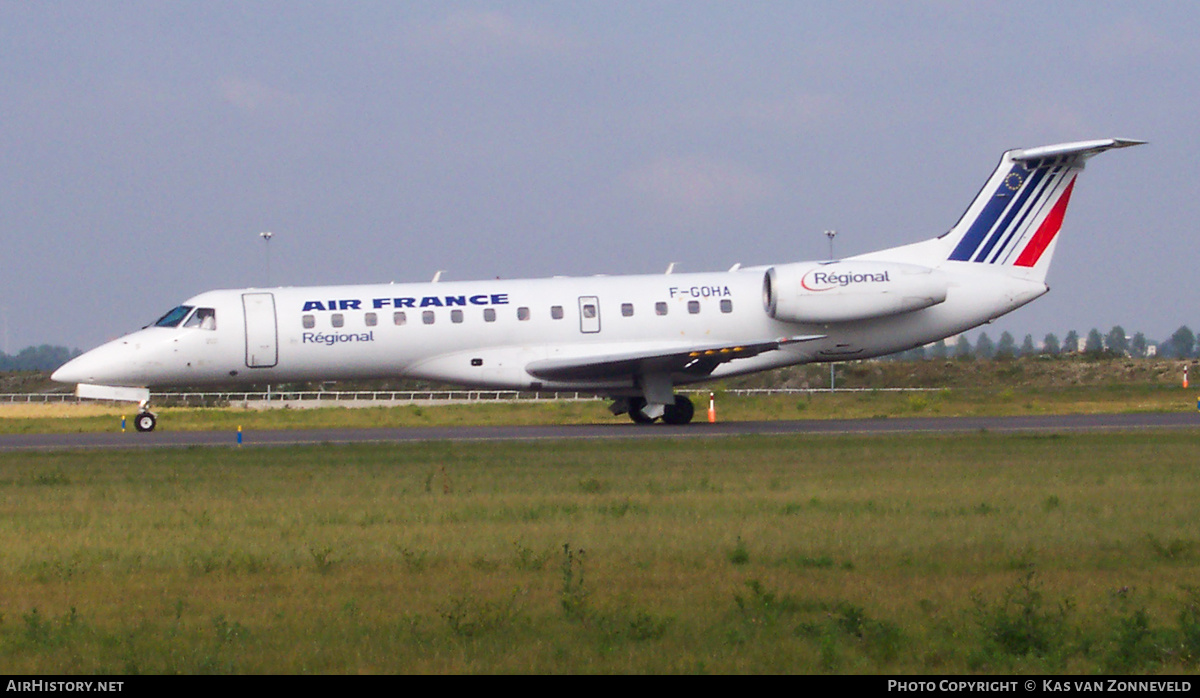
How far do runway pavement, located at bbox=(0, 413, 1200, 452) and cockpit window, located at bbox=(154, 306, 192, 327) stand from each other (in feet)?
7.93

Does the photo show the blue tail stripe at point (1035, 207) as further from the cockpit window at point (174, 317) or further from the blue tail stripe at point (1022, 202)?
the cockpit window at point (174, 317)

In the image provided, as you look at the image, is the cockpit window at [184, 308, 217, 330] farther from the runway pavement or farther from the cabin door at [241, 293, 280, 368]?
the runway pavement

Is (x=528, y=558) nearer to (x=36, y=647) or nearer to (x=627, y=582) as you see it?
(x=627, y=582)

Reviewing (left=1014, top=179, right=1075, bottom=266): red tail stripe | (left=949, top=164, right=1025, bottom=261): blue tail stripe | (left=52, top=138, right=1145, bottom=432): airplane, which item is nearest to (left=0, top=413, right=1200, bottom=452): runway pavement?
(left=52, top=138, right=1145, bottom=432): airplane

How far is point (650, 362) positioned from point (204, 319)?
9.90 metres

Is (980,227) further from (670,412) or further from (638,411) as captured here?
(638,411)

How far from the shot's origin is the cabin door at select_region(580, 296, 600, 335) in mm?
27750

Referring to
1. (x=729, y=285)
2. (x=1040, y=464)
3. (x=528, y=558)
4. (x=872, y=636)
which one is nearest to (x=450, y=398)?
(x=729, y=285)

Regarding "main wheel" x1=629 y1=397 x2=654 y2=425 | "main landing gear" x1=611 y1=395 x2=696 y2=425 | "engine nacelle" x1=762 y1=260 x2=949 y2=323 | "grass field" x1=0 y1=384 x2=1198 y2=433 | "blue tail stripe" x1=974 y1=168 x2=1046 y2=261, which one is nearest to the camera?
"engine nacelle" x1=762 y1=260 x2=949 y2=323

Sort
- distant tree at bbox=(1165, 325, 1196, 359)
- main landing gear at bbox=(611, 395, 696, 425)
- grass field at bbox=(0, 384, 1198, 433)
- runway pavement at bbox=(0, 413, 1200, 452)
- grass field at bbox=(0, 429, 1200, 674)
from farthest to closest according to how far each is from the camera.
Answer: distant tree at bbox=(1165, 325, 1196, 359) < grass field at bbox=(0, 384, 1198, 433) < main landing gear at bbox=(611, 395, 696, 425) < runway pavement at bbox=(0, 413, 1200, 452) < grass field at bbox=(0, 429, 1200, 674)

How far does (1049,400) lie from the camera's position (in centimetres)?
3334

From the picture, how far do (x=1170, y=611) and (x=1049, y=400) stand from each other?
26441 millimetres

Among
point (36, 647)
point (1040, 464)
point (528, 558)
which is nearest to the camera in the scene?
point (36, 647)

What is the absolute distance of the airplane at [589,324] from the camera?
2728 centimetres
